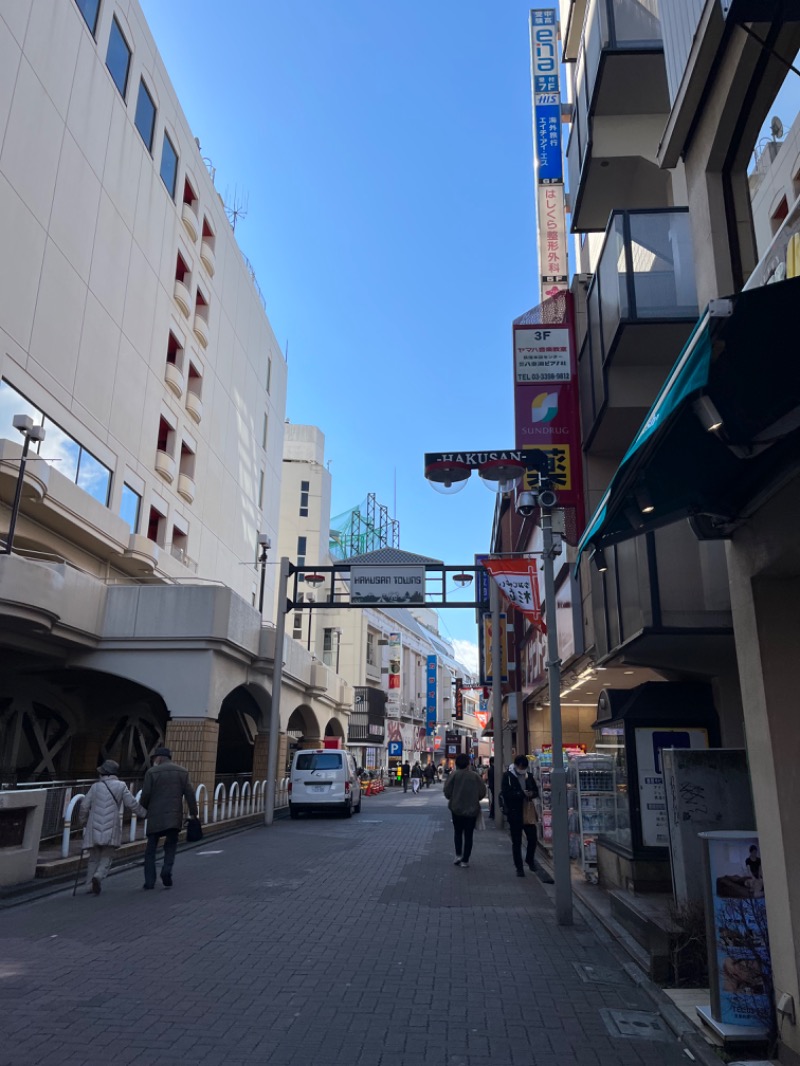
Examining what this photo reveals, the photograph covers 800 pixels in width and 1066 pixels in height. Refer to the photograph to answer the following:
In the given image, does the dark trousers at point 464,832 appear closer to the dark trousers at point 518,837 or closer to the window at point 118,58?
the dark trousers at point 518,837

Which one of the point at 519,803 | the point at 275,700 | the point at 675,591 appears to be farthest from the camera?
the point at 275,700

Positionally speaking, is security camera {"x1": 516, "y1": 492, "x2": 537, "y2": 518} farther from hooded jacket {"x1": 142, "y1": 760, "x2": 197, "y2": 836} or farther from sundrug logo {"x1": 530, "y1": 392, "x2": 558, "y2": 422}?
hooded jacket {"x1": 142, "y1": 760, "x2": 197, "y2": 836}

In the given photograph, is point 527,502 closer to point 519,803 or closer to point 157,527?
point 519,803

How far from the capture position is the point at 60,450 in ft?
65.0

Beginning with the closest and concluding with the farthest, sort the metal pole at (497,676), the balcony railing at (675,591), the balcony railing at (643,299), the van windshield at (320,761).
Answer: the balcony railing at (675,591) → the balcony railing at (643,299) → the metal pole at (497,676) → the van windshield at (320,761)

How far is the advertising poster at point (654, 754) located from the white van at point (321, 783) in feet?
49.1

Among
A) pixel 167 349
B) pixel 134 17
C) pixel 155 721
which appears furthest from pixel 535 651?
pixel 134 17

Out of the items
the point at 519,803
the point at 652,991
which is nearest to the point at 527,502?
the point at 652,991

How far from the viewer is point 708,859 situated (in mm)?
5367

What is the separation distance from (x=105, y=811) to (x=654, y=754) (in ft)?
22.4

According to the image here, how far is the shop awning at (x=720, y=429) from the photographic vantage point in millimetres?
3680

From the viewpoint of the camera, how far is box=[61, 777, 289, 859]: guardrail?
1238 cm

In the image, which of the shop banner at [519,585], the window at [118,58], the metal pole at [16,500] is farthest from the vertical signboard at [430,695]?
the shop banner at [519,585]

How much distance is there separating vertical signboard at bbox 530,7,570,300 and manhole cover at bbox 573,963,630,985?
49.2ft
